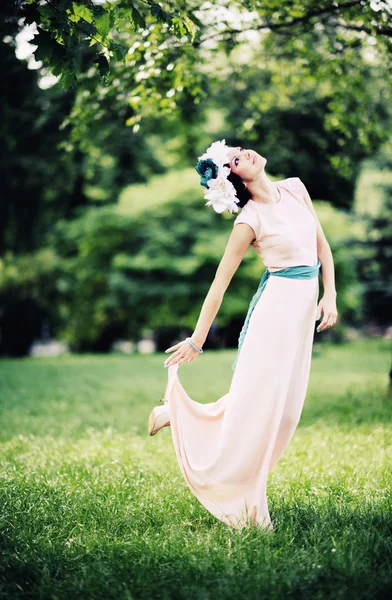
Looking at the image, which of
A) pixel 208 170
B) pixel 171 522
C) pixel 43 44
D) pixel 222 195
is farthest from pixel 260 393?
pixel 43 44

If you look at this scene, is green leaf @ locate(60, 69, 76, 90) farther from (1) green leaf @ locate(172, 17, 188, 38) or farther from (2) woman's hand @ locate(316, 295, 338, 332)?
(2) woman's hand @ locate(316, 295, 338, 332)

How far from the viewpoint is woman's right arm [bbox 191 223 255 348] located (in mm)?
3525

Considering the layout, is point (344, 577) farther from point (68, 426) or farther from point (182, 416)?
point (68, 426)

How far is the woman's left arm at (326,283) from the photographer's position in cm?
372

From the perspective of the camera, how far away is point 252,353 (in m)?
3.55

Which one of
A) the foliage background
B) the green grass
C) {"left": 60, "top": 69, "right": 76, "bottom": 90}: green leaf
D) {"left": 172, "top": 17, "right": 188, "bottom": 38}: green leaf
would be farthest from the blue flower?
the foliage background

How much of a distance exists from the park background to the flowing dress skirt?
0.71ft

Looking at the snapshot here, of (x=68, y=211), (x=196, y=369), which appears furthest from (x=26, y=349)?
(x=196, y=369)

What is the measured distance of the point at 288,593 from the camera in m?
2.70

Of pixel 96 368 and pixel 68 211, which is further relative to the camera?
pixel 68 211

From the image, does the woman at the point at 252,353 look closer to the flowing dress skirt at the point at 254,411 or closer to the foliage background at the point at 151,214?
the flowing dress skirt at the point at 254,411

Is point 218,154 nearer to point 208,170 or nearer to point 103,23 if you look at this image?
point 208,170

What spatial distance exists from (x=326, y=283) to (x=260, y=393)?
0.87 meters

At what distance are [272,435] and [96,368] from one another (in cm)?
1335
